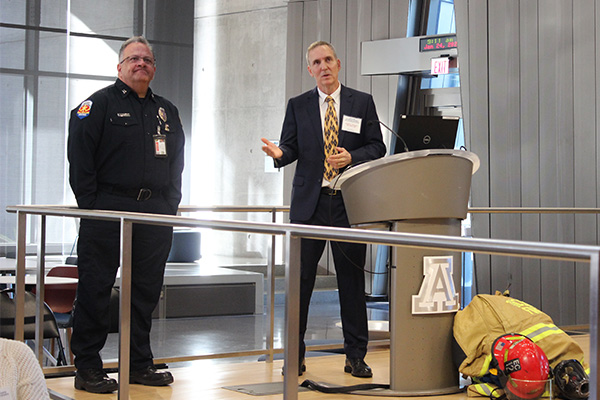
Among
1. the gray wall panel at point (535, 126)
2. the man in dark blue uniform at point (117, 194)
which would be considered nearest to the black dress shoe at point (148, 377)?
the man in dark blue uniform at point (117, 194)

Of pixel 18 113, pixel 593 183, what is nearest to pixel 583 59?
pixel 593 183

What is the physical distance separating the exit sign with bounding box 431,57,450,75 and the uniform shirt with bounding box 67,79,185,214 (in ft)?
16.3

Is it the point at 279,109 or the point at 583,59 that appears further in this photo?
the point at 279,109

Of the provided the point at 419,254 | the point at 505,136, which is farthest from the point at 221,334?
the point at 419,254

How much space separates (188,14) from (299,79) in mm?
1657

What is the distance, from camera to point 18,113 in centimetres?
805

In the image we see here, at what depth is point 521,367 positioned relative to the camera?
8.84 ft

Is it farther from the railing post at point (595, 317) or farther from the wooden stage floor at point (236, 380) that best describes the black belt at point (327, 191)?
the railing post at point (595, 317)

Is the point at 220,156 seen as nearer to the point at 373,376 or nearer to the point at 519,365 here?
the point at 373,376

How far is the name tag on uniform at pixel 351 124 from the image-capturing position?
3.17m

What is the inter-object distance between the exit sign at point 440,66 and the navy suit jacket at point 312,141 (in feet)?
14.7

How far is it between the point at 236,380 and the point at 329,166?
3.30 ft

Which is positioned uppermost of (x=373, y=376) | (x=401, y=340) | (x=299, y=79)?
(x=299, y=79)

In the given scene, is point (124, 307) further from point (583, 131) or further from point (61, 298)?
point (583, 131)
